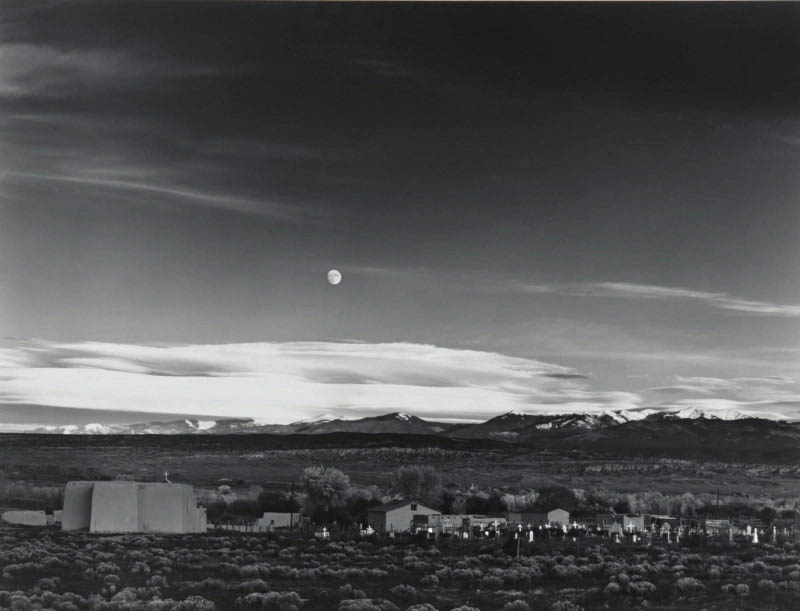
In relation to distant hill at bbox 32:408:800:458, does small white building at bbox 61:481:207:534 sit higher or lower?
lower

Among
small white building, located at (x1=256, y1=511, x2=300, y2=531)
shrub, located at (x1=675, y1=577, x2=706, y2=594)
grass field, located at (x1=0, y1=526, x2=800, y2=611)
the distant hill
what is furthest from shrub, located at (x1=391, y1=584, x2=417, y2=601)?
the distant hill

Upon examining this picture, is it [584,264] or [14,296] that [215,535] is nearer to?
[14,296]

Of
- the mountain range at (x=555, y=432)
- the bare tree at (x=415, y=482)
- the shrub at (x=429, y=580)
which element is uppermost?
the mountain range at (x=555, y=432)

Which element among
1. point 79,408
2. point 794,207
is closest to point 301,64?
point 794,207

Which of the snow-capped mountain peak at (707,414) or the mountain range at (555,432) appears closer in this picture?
the snow-capped mountain peak at (707,414)

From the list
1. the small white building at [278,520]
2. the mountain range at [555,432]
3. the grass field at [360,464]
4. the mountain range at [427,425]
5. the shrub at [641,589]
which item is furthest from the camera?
the grass field at [360,464]

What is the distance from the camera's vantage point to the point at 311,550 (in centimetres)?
3091

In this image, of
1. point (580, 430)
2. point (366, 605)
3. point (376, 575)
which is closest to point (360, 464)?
point (580, 430)

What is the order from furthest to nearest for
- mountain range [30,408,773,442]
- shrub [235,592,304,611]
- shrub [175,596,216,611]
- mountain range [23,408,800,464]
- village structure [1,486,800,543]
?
mountain range [23,408,800,464], mountain range [30,408,773,442], village structure [1,486,800,543], shrub [235,592,304,611], shrub [175,596,216,611]

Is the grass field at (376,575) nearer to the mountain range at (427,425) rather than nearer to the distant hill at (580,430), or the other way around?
the mountain range at (427,425)

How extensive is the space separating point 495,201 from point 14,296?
15.8m

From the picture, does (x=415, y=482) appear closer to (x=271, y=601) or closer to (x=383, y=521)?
(x=383, y=521)

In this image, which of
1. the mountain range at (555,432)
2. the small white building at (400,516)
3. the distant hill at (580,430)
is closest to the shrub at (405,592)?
the small white building at (400,516)

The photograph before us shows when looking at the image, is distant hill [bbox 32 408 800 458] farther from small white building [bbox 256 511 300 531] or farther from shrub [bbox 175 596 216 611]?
shrub [bbox 175 596 216 611]
